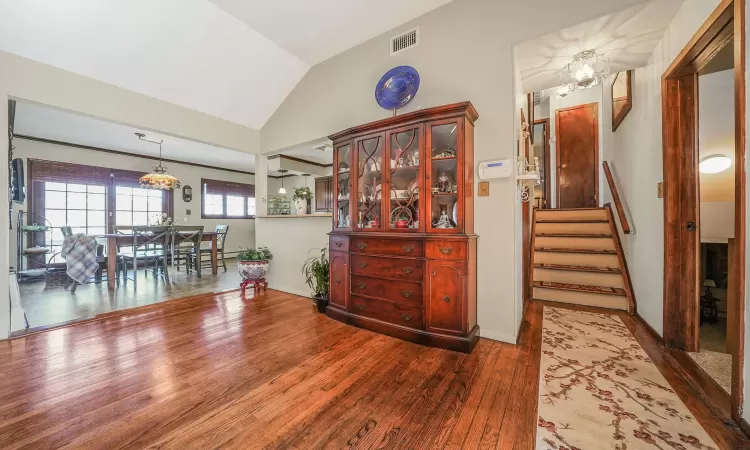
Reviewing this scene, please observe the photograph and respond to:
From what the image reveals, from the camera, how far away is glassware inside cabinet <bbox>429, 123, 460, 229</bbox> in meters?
2.29

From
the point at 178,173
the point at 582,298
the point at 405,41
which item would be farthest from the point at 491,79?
the point at 178,173

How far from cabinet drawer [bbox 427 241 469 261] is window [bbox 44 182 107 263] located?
6.74 m

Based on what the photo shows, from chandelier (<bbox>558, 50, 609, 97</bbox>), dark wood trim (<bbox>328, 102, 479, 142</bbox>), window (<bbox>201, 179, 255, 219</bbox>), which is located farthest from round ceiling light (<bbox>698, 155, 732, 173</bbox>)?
window (<bbox>201, 179, 255, 219</bbox>)

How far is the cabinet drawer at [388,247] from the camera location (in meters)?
2.35

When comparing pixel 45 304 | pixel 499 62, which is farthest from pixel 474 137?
pixel 45 304

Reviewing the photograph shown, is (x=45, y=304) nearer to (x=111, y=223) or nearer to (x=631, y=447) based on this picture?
(x=111, y=223)

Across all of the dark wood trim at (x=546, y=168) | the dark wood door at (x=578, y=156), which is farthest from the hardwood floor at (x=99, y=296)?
the dark wood door at (x=578, y=156)

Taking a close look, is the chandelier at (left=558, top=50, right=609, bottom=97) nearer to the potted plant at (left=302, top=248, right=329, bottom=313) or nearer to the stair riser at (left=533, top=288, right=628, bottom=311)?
the stair riser at (left=533, top=288, right=628, bottom=311)

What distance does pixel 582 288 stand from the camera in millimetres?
3279

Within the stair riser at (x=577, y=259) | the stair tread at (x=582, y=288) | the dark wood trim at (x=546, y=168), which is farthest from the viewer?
the dark wood trim at (x=546, y=168)

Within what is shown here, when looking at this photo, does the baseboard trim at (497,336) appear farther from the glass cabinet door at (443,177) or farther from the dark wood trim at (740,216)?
the dark wood trim at (740,216)

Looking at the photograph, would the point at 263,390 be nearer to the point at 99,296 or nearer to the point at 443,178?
the point at 443,178

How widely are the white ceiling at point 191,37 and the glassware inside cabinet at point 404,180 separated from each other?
125 cm

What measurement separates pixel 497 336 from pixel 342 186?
6.59ft
